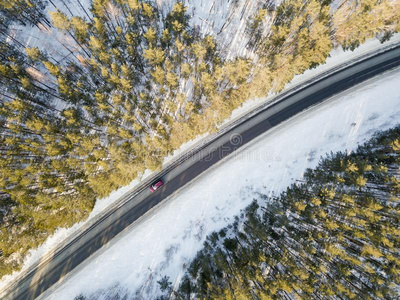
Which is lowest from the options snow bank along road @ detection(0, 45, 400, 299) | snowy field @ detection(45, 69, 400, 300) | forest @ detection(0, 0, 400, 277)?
snowy field @ detection(45, 69, 400, 300)

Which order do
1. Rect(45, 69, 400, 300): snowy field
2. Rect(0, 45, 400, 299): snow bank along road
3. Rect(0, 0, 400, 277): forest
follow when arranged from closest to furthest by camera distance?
Rect(0, 0, 400, 277): forest
Rect(45, 69, 400, 300): snowy field
Rect(0, 45, 400, 299): snow bank along road

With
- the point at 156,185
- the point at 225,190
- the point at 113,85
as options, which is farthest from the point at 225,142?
the point at 113,85

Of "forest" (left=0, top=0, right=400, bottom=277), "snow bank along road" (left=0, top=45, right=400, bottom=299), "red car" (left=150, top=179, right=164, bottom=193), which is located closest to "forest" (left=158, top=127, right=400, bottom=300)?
"snow bank along road" (left=0, top=45, right=400, bottom=299)

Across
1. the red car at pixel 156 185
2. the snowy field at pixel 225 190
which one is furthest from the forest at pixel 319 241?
the red car at pixel 156 185

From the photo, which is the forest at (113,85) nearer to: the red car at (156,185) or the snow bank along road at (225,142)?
the snow bank along road at (225,142)

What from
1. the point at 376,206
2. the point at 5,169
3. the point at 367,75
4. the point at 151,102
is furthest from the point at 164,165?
the point at 367,75

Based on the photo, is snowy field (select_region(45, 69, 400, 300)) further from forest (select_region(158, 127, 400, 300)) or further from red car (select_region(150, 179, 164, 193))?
red car (select_region(150, 179, 164, 193))

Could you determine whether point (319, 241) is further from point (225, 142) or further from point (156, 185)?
point (156, 185)
